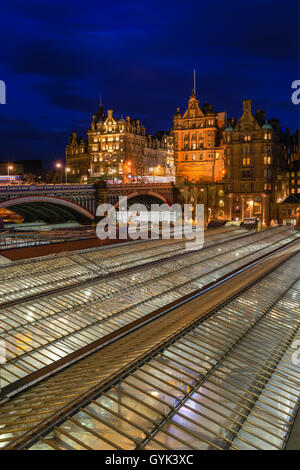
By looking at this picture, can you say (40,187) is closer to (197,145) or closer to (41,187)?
(41,187)

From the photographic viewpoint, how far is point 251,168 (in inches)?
4370

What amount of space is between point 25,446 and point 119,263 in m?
28.9

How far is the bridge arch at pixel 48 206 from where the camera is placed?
71206 mm

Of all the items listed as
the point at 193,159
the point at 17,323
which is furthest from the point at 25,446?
the point at 193,159

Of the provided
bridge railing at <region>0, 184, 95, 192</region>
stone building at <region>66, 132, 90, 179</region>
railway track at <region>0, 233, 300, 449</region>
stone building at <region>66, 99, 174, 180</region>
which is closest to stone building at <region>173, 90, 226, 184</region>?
stone building at <region>66, 99, 174, 180</region>

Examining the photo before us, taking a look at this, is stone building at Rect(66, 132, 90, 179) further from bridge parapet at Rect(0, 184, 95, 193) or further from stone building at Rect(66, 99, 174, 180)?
bridge parapet at Rect(0, 184, 95, 193)

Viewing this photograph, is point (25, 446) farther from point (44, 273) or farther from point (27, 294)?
point (44, 273)

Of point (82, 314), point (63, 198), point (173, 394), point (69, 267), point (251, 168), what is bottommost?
point (82, 314)

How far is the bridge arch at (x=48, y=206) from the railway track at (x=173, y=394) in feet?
174

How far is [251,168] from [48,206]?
55691 millimetres

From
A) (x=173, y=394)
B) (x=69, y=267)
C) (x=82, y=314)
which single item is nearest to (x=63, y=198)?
(x=69, y=267)

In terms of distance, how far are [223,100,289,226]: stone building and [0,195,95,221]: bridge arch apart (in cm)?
4642

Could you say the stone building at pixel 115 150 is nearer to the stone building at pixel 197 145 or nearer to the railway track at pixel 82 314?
the stone building at pixel 197 145

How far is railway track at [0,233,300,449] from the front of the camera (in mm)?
11688
